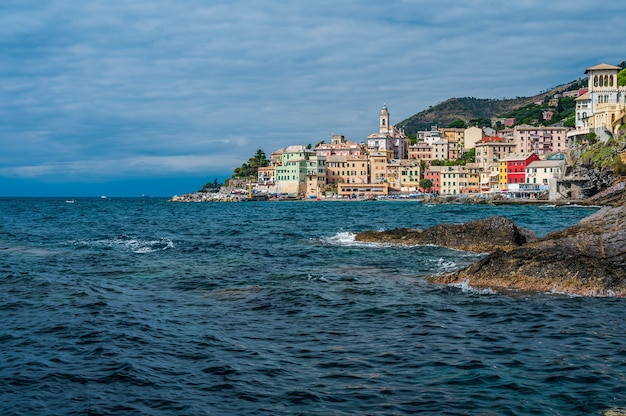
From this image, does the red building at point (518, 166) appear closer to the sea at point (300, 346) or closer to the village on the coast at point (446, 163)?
the village on the coast at point (446, 163)

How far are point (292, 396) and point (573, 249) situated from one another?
13.4 meters

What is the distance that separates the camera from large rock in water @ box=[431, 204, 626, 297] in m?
16.3

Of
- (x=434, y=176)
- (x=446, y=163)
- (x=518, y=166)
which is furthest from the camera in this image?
(x=446, y=163)

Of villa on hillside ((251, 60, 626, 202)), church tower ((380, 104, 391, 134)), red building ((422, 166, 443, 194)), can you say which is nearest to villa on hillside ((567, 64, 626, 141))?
villa on hillside ((251, 60, 626, 202))

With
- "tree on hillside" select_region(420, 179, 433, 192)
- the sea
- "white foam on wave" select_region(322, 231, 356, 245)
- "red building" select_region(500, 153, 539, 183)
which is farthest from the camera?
"tree on hillside" select_region(420, 179, 433, 192)

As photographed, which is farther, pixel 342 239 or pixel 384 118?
pixel 384 118

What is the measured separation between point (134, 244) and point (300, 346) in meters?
25.0

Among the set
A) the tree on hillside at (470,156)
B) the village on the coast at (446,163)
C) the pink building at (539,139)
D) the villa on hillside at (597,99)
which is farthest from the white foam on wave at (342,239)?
the tree on hillside at (470,156)

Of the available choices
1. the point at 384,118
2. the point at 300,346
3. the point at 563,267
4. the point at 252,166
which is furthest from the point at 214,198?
the point at 300,346

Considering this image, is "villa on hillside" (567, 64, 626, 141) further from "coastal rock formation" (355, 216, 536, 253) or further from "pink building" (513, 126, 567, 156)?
"coastal rock formation" (355, 216, 536, 253)

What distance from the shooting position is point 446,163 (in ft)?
517

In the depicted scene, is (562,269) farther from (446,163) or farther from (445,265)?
(446,163)

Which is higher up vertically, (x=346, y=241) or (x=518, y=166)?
(x=518, y=166)

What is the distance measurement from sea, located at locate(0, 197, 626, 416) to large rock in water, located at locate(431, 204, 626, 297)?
68 centimetres
